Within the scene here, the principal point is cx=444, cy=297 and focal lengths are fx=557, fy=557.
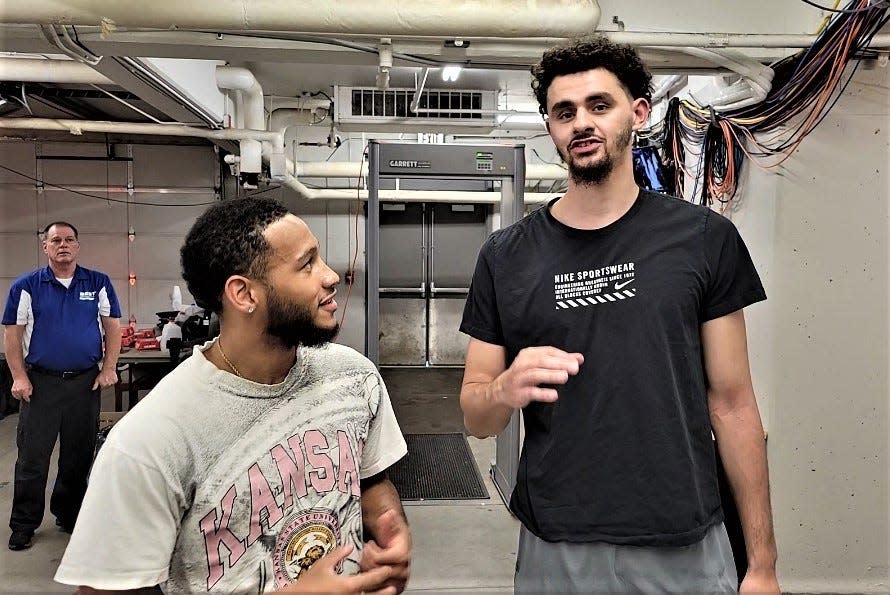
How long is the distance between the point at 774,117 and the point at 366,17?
1.54 meters

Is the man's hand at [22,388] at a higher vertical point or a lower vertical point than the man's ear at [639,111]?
lower

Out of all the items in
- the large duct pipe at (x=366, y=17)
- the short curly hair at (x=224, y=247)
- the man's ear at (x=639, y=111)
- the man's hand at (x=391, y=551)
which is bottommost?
the man's hand at (x=391, y=551)

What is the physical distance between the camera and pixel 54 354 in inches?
110

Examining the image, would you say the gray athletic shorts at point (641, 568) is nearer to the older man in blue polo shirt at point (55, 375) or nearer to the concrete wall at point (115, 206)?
the older man in blue polo shirt at point (55, 375)

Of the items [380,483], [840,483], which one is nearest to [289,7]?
[380,483]

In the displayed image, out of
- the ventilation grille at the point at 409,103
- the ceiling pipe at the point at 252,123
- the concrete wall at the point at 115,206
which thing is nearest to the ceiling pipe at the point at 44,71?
the ceiling pipe at the point at 252,123

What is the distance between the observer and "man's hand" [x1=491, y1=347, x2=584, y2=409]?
935mm

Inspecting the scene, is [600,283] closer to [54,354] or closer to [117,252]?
[54,354]

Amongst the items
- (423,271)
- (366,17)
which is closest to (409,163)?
(366,17)

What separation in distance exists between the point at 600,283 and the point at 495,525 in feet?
7.60

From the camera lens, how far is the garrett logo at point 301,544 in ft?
3.15

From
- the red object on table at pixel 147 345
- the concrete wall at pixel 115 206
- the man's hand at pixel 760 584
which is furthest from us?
the concrete wall at pixel 115 206

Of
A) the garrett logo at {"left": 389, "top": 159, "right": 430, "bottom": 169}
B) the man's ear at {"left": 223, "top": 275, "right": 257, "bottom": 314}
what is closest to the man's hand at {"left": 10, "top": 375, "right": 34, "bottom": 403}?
the garrett logo at {"left": 389, "top": 159, "right": 430, "bottom": 169}

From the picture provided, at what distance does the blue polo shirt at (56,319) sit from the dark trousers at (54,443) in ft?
0.32
